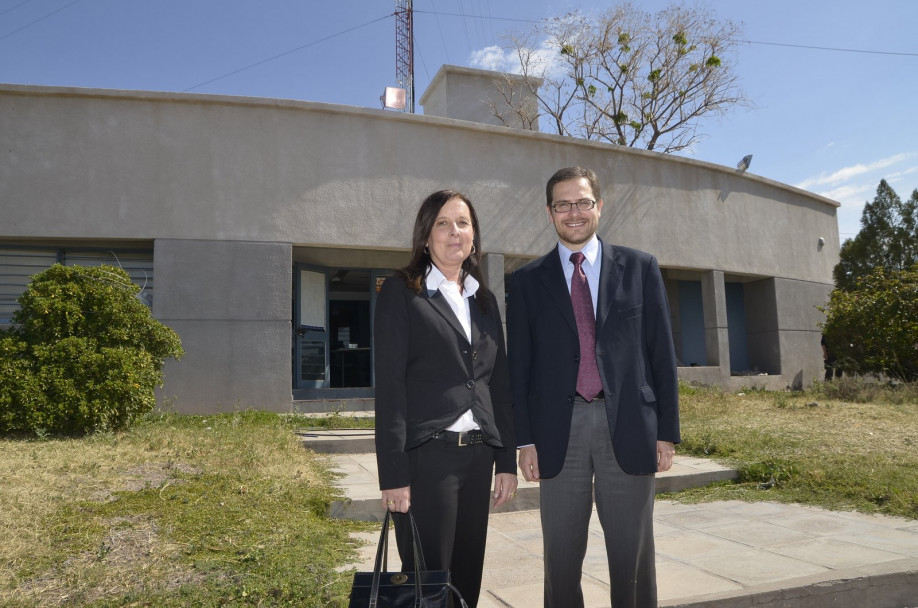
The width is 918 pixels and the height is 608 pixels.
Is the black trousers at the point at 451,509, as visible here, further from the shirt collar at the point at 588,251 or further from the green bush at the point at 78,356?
the green bush at the point at 78,356

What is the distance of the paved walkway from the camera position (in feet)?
10.8

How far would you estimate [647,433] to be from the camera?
243 cm

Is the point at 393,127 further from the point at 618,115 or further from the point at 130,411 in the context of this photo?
the point at 618,115

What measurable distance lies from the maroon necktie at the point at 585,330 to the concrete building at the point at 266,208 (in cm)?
800

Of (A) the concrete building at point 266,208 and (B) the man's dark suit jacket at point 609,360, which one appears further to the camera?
(A) the concrete building at point 266,208

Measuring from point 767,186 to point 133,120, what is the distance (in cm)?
1361

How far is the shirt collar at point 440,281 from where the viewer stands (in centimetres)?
254

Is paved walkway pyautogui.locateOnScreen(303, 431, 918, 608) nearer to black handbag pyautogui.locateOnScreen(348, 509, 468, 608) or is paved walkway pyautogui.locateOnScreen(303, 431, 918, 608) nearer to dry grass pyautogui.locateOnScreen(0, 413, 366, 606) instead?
dry grass pyautogui.locateOnScreen(0, 413, 366, 606)

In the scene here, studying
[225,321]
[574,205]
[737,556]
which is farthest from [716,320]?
[574,205]

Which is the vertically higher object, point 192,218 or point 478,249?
point 192,218

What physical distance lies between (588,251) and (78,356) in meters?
6.23

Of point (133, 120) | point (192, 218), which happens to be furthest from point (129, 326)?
point (133, 120)

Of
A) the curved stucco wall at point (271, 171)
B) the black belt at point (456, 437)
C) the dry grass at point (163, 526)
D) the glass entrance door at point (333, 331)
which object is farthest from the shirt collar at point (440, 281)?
the glass entrance door at point (333, 331)

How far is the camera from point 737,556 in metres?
3.91
